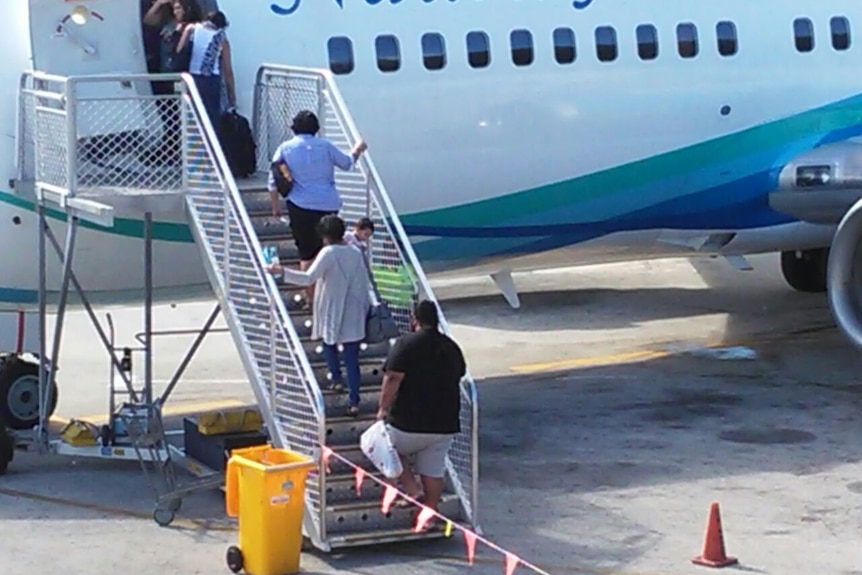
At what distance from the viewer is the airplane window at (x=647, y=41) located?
1845 cm

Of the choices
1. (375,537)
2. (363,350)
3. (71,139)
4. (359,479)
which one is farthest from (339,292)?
(71,139)

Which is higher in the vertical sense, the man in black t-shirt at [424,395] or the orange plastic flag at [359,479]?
the man in black t-shirt at [424,395]

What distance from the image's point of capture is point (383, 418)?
42.7 feet

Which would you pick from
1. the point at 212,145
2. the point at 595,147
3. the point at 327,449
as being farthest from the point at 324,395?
the point at 595,147

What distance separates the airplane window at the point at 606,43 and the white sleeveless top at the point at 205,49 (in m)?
4.33

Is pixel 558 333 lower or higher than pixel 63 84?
lower

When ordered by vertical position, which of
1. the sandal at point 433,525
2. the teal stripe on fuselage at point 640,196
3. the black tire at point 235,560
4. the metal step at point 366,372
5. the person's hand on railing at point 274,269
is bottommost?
the black tire at point 235,560

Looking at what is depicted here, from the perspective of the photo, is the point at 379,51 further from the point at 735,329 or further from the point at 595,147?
the point at 735,329

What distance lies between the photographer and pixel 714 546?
12969 mm

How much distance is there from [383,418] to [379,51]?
17.1 ft

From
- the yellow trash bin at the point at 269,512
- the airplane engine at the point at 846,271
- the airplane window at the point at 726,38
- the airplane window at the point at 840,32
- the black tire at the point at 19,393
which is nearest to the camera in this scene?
the yellow trash bin at the point at 269,512

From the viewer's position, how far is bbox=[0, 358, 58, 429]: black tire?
657 inches

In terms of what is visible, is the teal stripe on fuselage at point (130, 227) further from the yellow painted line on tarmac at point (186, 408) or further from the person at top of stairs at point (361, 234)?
the yellow painted line on tarmac at point (186, 408)

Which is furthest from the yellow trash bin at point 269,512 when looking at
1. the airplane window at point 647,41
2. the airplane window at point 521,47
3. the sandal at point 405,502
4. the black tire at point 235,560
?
the airplane window at point 647,41
